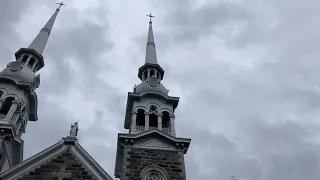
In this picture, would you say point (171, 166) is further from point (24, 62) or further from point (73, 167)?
point (24, 62)

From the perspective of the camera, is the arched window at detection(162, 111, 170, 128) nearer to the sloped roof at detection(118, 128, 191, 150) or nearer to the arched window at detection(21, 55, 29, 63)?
the sloped roof at detection(118, 128, 191, 150)

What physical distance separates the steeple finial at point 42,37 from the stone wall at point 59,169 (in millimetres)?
14912

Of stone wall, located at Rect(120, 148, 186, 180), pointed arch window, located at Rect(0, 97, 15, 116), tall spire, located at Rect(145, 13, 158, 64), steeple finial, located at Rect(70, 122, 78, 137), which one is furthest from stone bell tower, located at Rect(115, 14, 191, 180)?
pointed arch window, located at Rect(0, 97, 15, 116)

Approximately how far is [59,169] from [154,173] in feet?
18.9

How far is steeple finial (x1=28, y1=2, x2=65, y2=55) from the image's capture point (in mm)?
37041

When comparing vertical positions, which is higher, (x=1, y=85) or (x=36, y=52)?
(x=36, y=52)

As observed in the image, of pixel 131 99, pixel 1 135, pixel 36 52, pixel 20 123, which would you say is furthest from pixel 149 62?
pixel 1 135

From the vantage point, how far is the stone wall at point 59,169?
76.5ft

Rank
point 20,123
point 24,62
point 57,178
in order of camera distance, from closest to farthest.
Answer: point 57,178
point 20,123
point 24,62

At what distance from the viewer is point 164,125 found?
100 ft

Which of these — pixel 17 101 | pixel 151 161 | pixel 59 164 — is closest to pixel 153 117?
pixel 151 161

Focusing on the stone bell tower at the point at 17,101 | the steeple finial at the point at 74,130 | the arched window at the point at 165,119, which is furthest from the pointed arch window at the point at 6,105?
the arched window at the point at 165,119

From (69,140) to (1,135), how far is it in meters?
4.73

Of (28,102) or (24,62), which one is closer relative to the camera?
(28,102)
